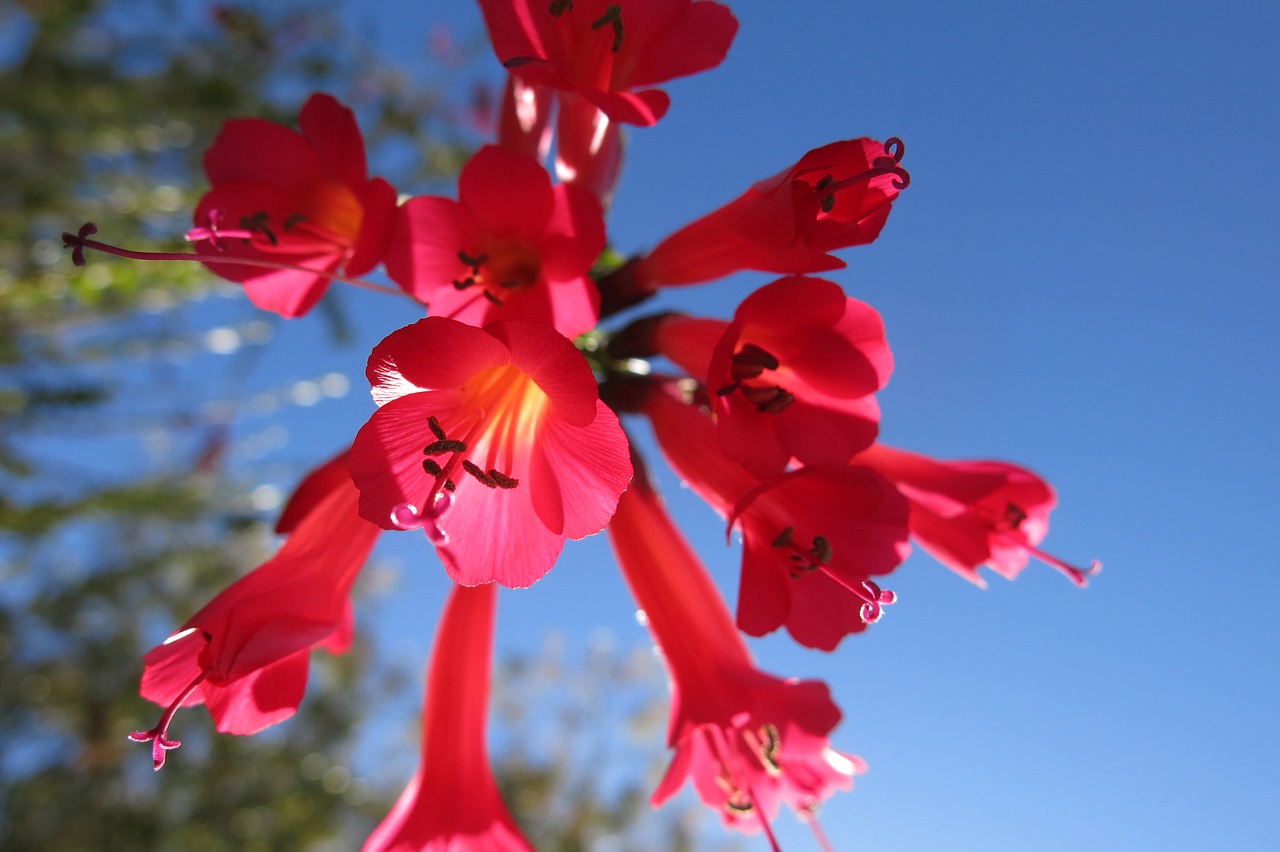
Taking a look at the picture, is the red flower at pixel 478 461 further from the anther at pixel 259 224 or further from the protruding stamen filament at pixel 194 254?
the anther at pixel 259 224

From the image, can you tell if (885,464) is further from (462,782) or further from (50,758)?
(50,758)

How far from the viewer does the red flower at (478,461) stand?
101 centimetres

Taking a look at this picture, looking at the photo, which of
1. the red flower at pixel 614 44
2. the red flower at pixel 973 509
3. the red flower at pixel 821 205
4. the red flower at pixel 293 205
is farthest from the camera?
the red flower at pixel 973 509

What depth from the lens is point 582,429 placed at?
3.54ft

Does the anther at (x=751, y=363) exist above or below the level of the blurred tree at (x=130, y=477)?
below

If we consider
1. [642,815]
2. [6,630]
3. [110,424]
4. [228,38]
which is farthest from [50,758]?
[642,815]

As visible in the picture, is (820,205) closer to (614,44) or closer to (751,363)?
(751,363)

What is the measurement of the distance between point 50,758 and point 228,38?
5091 millimetres

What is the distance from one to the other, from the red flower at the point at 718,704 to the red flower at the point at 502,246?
0.44m

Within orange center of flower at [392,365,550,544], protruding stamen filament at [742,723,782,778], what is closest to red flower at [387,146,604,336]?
orange center of flower at [392,365,550,544]

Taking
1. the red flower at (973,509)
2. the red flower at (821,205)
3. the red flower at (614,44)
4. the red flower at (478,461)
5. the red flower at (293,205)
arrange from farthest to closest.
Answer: the red flower at (973,509)
the red flower at (293,205)
the red flower at (614,44)
the red flower at (821,205)
the red flower at (478,461)

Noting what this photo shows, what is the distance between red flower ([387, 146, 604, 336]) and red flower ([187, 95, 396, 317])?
82 mm

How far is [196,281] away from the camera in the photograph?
2.78 meters

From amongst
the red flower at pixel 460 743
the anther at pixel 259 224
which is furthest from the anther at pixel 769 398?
the anther at pixel 259 224
